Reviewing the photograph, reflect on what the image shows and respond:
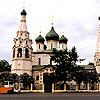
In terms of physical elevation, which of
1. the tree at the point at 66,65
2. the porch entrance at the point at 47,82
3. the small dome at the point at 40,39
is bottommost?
the porch entrance at the point at 47,82

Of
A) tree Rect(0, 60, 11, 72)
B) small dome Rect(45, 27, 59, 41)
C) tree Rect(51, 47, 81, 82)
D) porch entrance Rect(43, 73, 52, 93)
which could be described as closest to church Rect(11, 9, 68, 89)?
small dome Rect(45, 27, 59, 41)

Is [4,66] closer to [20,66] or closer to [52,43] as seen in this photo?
[52,43]

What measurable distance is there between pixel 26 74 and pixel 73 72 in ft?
41.0

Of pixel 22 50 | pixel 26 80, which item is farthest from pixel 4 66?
pixel 26 80

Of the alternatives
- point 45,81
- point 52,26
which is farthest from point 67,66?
point 52,26

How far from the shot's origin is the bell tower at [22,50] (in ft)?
322

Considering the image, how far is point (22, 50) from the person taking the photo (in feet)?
323

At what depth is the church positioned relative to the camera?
9850 cm

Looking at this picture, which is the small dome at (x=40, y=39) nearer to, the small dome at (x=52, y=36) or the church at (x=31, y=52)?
the church at (x=31, y=52)

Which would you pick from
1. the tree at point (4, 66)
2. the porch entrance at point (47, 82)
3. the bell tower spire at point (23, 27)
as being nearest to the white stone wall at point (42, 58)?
the bell tower spire at point (23, 27)

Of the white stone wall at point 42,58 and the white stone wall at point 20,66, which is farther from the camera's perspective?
the white stone wall at point 42,58

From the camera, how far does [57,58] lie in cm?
9444

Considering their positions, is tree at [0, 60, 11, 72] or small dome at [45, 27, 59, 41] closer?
small dome at [45, 27, 59, 41]

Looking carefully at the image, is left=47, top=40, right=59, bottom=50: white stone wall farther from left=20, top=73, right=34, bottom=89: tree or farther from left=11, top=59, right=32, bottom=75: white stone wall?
left=20, top=73, right=34, bottom=89: tree
